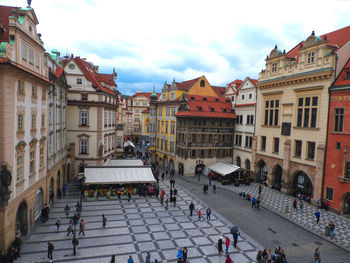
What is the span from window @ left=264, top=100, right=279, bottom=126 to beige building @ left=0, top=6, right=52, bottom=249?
30.2 meters

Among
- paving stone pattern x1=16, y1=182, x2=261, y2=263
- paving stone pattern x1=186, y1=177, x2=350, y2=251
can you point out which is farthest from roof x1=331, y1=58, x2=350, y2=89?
paving stone pattern x1=16, y1=182, x2=261, y2=263

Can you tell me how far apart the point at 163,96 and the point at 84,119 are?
20.6 meters

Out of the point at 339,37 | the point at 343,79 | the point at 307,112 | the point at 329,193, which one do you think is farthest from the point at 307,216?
the point at 339,37

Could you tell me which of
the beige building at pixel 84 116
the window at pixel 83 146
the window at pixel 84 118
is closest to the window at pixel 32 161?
the beige building at pixel 84 116

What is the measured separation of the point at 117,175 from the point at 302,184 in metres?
24.9

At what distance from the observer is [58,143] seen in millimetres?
29219

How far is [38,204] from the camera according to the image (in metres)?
22.7

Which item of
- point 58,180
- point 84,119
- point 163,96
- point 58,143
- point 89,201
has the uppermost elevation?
point 163,96

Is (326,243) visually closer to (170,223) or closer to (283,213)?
(283,213)

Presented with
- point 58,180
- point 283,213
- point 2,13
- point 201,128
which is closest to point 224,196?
point 283,213

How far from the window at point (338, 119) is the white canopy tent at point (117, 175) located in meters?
22.5

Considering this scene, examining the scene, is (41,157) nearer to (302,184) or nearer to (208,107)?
(208,107)

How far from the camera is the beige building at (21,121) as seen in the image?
48.6 feet

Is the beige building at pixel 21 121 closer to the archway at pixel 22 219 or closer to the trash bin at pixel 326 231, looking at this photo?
the archway at pixel 22 219
